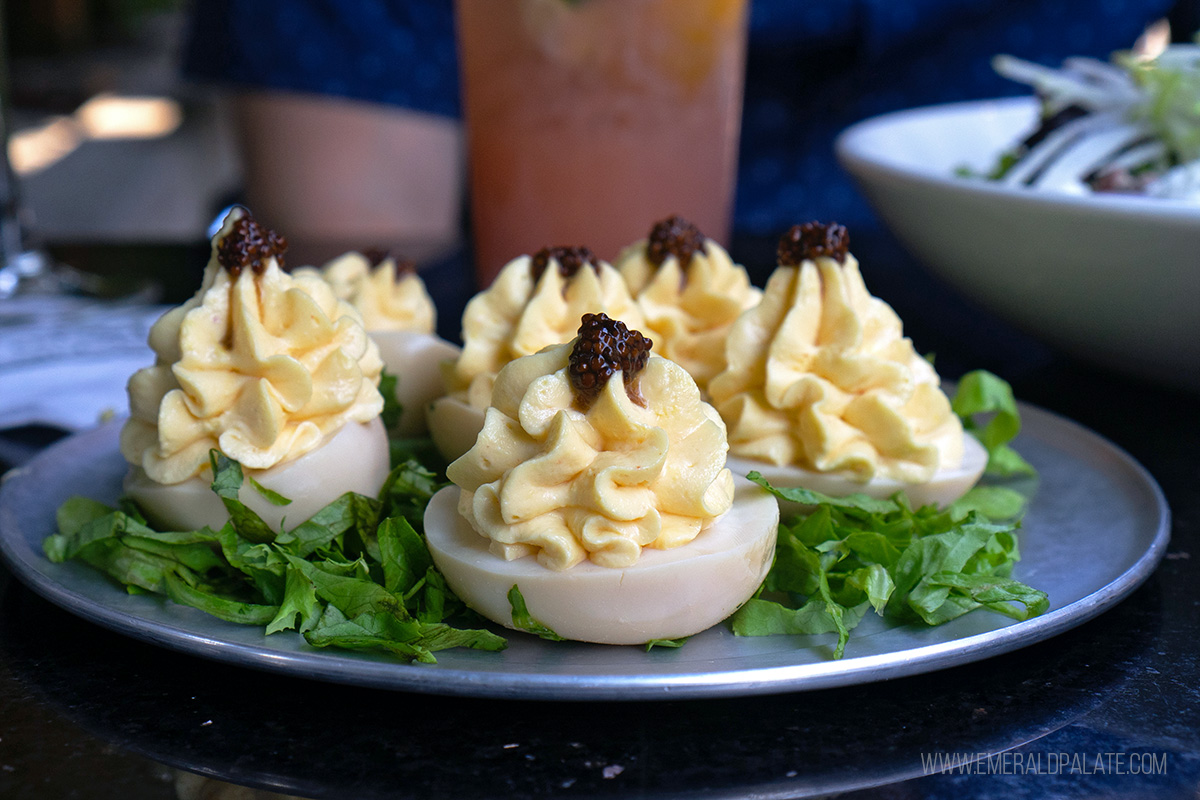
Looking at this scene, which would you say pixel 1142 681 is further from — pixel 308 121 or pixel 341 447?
pixel 308 121

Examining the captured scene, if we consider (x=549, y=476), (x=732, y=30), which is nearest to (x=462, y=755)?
(x=549, y=476)

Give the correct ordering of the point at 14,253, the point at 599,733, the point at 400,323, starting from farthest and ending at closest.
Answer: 1. the point at 14,253
2. the point at 400,323
3. the point at 599,733

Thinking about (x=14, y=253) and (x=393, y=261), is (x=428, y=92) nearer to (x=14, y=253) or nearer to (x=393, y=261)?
(x=14, y=253)

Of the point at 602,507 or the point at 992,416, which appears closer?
Result: the point at 602,507

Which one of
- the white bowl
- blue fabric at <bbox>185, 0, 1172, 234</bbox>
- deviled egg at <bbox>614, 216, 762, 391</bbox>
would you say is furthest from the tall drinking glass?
blue fabric at <bbox>185, 0, 1172, 234</bbox>

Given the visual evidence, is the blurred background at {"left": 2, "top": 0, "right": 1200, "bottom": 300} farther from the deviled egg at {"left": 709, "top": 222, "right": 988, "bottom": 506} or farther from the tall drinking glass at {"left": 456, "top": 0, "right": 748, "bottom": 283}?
the deviled egg at {"left": 709, "top": 222, "right": 988, "bottom": 506}

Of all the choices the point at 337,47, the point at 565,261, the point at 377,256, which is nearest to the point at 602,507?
the point at 565,261
